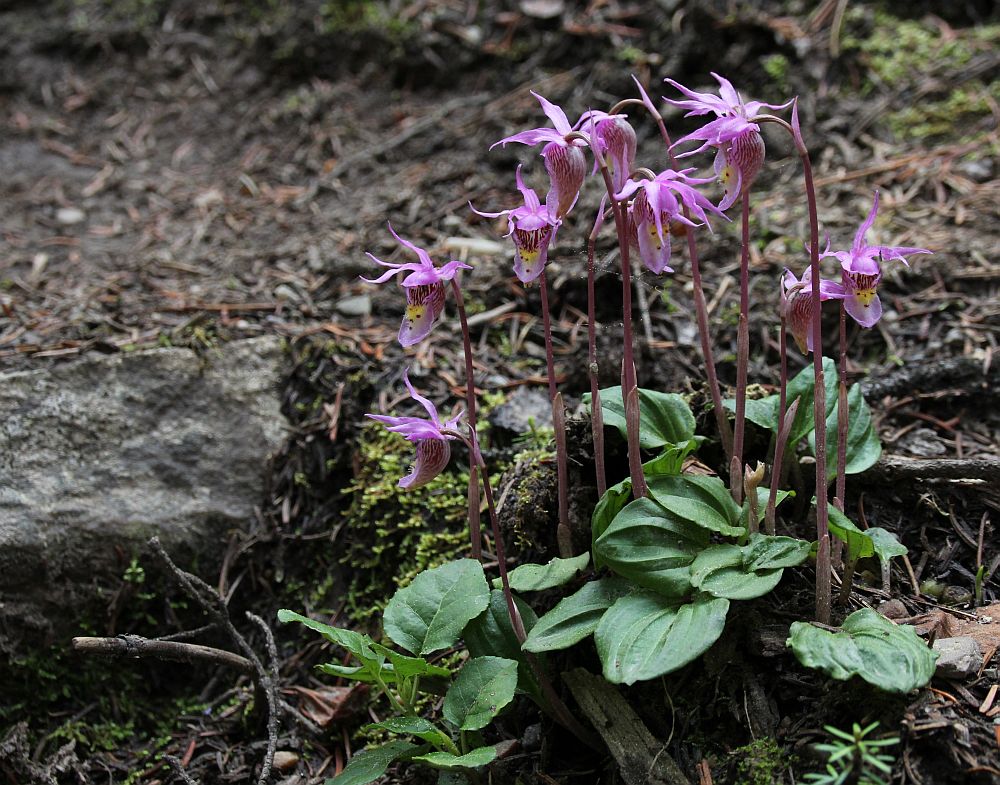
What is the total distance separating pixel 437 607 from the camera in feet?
7.27

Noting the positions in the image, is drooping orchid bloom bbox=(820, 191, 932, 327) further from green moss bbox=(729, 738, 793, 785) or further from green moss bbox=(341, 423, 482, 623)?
green moss bbox=(341, 423, 482, 623)

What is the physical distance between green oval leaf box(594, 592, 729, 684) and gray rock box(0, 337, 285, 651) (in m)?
1.54

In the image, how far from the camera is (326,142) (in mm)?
5016

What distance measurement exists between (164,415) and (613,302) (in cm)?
171

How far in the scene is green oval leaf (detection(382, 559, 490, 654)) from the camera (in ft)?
7.07

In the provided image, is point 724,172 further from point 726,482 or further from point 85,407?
point 85,407

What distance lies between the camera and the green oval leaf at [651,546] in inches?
79.9

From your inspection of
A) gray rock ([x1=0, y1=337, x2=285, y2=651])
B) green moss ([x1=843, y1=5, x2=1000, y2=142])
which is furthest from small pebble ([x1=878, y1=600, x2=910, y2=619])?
green moss ([x1=843, y1=5, x2=1000, y2=142])

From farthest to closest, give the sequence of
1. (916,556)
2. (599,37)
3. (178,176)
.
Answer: (178,176)
(599,37)
(916,556)

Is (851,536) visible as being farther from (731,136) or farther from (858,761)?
(731,136)

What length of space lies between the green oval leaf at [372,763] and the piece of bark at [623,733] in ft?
1.33

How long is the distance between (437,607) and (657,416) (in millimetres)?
793

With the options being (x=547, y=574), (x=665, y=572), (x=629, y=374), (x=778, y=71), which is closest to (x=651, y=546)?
(x=665, y=572)

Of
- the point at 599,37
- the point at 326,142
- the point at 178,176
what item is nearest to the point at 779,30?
the point at 599,37
